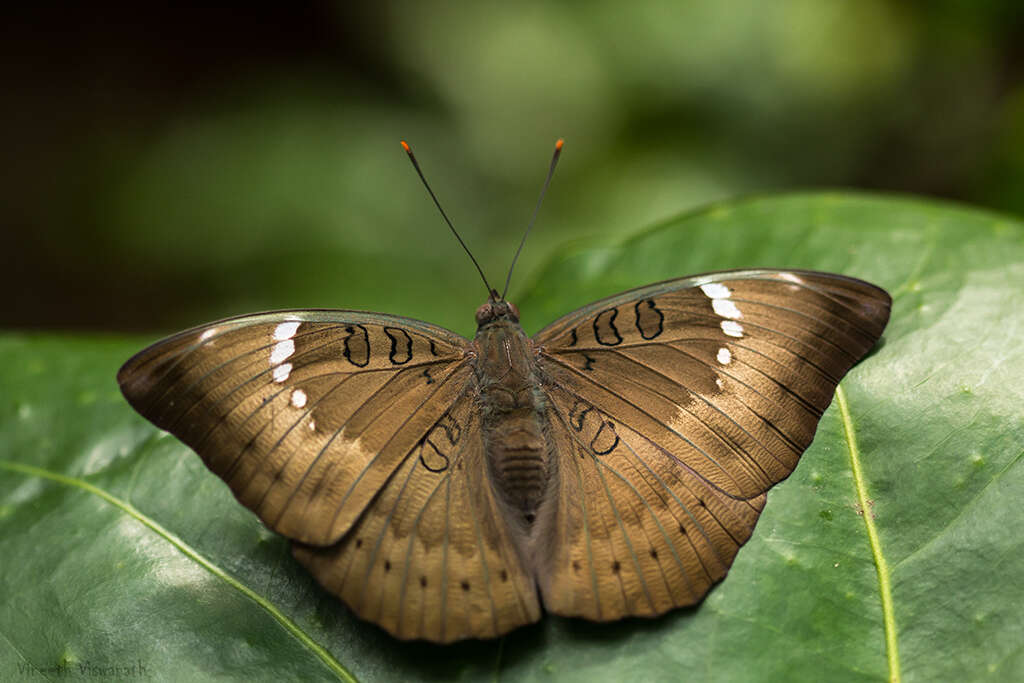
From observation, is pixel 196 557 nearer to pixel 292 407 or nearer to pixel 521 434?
pixel 292 407


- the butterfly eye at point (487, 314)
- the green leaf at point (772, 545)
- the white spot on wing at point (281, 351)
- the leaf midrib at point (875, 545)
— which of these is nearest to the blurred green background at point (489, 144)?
the butterfly eye at point (487, 314)

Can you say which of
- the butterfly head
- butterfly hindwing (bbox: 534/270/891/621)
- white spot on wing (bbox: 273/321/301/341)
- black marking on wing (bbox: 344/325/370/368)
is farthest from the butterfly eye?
white spot on wing (bbox: 273/321/301/341)

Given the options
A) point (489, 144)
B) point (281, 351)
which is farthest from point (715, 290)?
point (489, 144)

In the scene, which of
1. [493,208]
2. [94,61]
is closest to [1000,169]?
[493,208]

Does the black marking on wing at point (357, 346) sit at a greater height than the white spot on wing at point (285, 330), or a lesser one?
greater

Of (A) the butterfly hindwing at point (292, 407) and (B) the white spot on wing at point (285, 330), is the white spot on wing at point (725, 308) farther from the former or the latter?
(B) the white spot on wing at point (285, 330)

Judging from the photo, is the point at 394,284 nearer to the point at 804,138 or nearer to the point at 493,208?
the point at 493,208

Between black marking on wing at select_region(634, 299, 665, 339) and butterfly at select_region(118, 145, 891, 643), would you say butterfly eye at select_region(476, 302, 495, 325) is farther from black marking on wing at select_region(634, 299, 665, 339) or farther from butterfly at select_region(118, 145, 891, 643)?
black marking on wing at select_region(634, 299, 665, 339)
